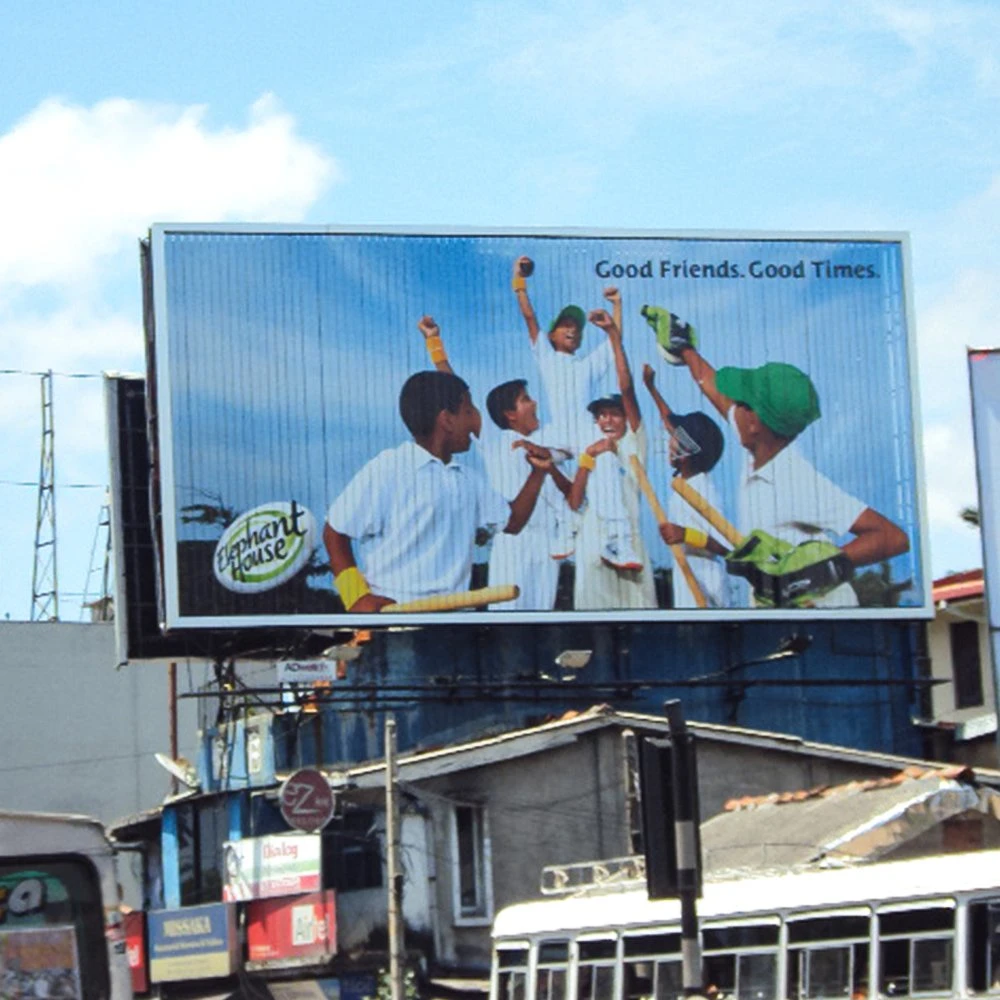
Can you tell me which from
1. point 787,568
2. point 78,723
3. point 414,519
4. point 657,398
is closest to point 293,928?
point 414,519

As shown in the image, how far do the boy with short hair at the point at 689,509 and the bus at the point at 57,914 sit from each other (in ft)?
86.8

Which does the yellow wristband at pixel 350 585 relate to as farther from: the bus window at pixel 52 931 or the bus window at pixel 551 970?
the bus window at pixel 52 931

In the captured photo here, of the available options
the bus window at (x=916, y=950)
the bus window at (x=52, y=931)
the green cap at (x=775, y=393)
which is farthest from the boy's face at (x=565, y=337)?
the bus window at (x=52, y=931)

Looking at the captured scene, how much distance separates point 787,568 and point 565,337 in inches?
220

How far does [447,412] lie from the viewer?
38781 millimetres

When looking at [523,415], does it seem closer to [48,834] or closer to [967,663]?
[967,663]

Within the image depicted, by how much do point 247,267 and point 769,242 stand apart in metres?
9.27

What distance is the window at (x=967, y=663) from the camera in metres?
43.3

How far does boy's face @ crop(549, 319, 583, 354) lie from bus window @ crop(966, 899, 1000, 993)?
22.4 meters

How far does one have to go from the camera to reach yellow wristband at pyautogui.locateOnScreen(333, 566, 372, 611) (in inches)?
1494

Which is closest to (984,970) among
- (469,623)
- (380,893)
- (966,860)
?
(966,860)

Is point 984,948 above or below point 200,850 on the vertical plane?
above

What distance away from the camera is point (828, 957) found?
1933cm

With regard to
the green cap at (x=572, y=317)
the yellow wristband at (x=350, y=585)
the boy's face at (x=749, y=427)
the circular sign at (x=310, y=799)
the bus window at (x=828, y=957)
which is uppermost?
the green cap at (x=572, y=317)
